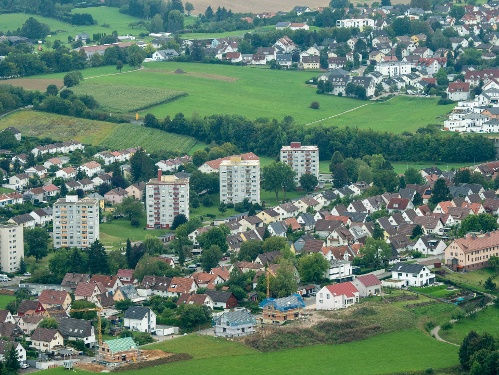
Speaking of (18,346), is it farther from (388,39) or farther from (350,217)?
(388,39)

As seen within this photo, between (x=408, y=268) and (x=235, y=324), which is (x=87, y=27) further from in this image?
(x=235, y=324)

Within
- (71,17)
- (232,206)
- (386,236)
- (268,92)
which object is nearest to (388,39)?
(268,92)

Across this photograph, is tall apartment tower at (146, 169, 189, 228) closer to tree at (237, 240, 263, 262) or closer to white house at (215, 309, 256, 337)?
tree at (237, 240, 263, 262)

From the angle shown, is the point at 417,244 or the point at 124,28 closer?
the point at 417,244

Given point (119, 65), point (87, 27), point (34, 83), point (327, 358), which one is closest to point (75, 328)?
point (327, 358)

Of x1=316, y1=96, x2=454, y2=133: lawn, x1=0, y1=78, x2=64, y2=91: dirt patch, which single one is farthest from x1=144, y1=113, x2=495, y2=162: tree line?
x1=0, y1=78, x2=64, y2=91: dirt patch

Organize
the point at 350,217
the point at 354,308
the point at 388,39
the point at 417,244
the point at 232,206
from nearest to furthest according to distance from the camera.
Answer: the point at 354,308, the point at 417,244, the point at 350,217, the point at 232,206, the point at 388,39
